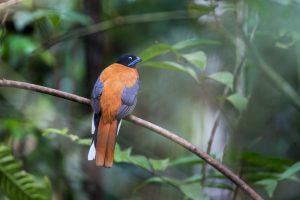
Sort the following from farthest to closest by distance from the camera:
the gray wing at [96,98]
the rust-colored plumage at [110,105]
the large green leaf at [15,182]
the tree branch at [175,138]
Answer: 1. the large green leaf at [15,182]
2. the gray wing at [96,98]
3. the rust-colored plumage at [110,105]
4. the tree branch at [175,138]

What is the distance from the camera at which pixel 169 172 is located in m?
4.89

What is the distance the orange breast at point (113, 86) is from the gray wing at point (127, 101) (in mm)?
18

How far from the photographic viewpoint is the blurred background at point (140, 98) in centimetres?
343

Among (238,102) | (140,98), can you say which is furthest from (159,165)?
(140,98)

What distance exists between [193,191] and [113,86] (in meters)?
0.60

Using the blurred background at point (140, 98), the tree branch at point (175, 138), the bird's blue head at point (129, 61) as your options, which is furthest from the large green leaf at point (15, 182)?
the tree branch at point (175, 138)

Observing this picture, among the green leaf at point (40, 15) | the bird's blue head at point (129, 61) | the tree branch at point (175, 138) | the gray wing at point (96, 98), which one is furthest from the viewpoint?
the green leaf at point (40, 15)

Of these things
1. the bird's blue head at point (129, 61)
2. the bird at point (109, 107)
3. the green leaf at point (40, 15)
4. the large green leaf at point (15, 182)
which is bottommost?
the large green leaf at point (15, 182)

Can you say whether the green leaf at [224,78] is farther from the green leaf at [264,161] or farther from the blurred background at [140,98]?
the green leaf at [264,161]

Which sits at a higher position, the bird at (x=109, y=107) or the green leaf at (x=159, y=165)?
the bird at (x=109, y=107)

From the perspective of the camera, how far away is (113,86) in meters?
2.98

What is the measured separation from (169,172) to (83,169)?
2.14ft

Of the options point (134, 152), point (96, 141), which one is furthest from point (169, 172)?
point (96, 141)

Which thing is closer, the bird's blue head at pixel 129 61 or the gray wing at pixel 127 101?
the gray wing at pixel 127 101
